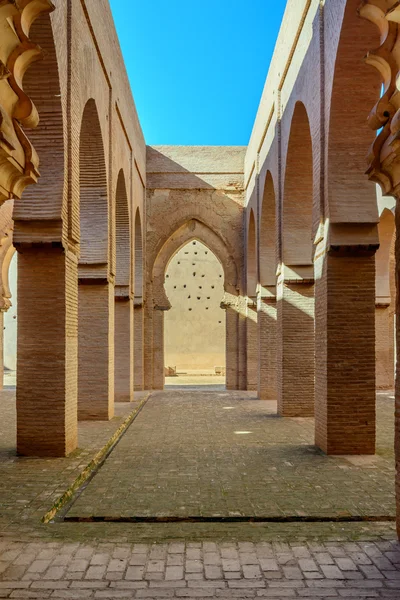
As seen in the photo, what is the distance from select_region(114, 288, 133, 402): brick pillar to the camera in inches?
567

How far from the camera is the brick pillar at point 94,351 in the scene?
11.2m

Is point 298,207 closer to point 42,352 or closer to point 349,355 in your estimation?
point 349,355

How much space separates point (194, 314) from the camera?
29.0m

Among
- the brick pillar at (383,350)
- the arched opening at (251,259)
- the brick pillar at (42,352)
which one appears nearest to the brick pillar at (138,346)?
the arched opening at (251,259)

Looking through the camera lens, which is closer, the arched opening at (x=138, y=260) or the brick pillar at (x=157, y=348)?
the arched opening at (x=138, y=260)

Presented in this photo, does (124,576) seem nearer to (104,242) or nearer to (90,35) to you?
(104,242)

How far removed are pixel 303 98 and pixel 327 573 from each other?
303 inches

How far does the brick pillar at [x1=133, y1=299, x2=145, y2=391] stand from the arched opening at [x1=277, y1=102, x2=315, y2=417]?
634cm

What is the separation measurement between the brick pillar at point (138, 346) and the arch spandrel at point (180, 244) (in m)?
1.69

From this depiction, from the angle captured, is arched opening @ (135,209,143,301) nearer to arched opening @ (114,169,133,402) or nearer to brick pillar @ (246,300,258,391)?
arched opening @ (114,169,133,402)

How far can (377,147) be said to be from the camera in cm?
467

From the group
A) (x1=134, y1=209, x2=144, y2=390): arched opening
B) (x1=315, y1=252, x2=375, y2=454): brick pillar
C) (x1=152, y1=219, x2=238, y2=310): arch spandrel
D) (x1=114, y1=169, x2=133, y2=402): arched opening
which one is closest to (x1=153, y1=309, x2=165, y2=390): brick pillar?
(x1=152, y1=219, x2=238, y2=310): arch spandrel

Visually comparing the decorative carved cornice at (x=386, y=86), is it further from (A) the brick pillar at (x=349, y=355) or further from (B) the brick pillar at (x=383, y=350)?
(B) the brick pillar at (x=383, y=350)

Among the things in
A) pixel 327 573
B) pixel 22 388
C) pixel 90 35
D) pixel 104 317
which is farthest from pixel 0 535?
pixel 90 35
